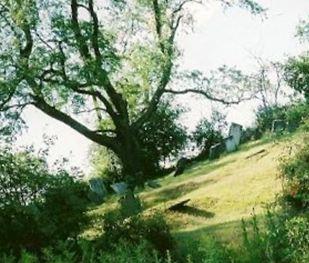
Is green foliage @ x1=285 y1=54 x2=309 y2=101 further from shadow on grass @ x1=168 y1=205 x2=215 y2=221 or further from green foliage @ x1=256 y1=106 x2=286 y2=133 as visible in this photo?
shadow on grass @ x1=168 y1=205 x2=215 y2=221

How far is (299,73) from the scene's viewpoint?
31.7 meters

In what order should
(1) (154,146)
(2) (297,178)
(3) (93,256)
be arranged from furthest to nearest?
1. (1) (154,146)
2. (2) (297,178)
3. (3) (93,256)

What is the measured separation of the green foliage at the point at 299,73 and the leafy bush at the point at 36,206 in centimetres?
1639

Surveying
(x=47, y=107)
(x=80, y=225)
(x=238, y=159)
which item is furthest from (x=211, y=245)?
(x=47, y=107)

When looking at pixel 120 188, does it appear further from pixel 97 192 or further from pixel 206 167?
pixel 206 167

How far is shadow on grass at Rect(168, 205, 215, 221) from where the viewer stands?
1909 centimetres

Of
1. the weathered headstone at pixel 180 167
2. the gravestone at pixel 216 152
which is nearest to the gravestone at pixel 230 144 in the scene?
the gravestone at pixel 216 152

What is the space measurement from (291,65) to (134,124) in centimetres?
871

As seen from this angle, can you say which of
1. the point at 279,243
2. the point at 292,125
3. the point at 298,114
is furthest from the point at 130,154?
the point at 279,243

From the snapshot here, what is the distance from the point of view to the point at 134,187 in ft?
92.7

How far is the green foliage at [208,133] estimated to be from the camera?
33.7 meters

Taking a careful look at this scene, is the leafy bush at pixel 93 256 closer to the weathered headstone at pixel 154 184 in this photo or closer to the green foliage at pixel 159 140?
the weathered headstone at pixel 154 184

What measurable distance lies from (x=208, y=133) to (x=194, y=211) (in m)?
14.7

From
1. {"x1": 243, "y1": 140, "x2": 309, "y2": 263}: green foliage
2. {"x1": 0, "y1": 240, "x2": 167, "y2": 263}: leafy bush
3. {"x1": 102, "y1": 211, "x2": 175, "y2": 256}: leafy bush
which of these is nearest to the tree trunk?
{"x1": 102, "y1": 211, "x2": 175, "y2": 256}: leafy bush
